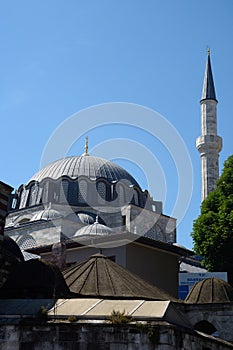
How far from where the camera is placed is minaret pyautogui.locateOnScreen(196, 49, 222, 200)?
38.0 meters

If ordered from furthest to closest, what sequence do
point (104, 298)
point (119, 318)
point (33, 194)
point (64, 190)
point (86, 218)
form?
1. point (33, 194)
2. point (64, 190)
3. point (86, 218)
4. point (104, 298)
5. point (119, 318)

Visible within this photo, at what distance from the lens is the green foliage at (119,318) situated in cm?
895

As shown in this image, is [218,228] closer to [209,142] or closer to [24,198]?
[209,142]

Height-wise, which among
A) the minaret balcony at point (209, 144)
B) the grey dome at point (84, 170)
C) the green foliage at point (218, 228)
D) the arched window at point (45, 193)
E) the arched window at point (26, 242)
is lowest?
the green foliage at point (218, 228)

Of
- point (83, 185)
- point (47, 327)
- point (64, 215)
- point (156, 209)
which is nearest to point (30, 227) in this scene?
point (64, 215)

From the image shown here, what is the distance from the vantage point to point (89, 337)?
8875 millimetres

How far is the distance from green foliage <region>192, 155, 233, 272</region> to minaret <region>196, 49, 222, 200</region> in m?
13.0

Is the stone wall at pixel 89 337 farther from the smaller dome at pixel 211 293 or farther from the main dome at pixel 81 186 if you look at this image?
the main dome at pixel 81 186

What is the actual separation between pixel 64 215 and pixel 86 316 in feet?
93.7

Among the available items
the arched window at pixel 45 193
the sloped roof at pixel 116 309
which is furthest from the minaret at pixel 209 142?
the sloped roof at pixel 116 309

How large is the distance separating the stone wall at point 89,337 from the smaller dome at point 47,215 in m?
27.3

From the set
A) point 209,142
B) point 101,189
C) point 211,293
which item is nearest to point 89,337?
point 211,293

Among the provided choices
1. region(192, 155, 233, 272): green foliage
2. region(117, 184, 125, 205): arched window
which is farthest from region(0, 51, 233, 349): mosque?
region(117, 184, 125, 205): arched window

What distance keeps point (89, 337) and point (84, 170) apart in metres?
32.0
